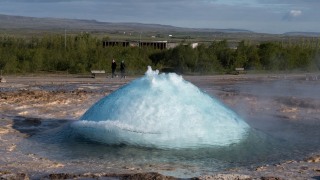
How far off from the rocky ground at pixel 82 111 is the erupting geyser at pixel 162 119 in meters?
1.45

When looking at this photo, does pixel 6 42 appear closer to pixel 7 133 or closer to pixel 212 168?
pixel 7 133

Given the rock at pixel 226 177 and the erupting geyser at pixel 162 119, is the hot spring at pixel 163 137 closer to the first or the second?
the erupting geyser at pixel 162 119

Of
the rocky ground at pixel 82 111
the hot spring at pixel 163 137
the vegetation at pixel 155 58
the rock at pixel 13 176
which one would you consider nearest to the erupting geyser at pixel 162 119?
the hot spring at pixel 163 137

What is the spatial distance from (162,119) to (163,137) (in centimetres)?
34

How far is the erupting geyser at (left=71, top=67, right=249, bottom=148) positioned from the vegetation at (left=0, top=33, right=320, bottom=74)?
17.9 m

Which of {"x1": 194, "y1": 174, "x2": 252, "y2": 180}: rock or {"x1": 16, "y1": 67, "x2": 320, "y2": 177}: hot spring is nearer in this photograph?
{"x1": 194, "y1": 174, "x2": 252, "y2": 180}: rock

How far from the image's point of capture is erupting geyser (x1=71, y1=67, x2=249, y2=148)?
10.1m

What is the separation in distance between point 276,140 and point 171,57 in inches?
926

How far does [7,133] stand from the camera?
37.4 ft

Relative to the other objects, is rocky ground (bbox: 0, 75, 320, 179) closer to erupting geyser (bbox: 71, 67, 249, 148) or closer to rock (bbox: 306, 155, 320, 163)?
rock (bbox: 306, 155, 320, 163)

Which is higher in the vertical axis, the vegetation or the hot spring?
the hot spring

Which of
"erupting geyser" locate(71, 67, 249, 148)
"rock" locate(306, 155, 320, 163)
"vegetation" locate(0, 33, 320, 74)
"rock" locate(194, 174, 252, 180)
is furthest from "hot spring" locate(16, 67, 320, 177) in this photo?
"vegetation" locate(0, 33, 320, 74)

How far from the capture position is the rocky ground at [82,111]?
318 inches

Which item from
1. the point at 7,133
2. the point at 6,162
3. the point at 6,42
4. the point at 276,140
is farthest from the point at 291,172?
the point at 6,42
